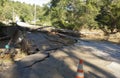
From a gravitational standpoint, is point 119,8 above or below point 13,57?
above

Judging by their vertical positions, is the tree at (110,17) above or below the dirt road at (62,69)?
above

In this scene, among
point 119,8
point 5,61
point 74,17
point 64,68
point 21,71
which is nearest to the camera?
point 21,71

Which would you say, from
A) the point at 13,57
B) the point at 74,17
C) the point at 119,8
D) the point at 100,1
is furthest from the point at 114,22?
the point at 13,57

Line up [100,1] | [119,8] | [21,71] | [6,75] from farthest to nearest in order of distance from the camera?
[100,1]
[119,8]
[21,71]
[6,75]

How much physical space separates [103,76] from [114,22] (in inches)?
767

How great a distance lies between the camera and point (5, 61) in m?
10.0

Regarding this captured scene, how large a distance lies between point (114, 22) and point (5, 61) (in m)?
18.4

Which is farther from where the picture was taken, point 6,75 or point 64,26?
point 64,26

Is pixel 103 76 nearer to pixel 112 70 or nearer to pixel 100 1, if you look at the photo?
pixel 112 70

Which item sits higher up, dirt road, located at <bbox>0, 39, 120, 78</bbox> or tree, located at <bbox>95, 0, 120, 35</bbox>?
tree, located at <bbox>95, 0, 120, 35</bbox>

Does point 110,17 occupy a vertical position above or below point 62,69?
above

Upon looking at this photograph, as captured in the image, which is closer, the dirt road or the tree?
the dirt road

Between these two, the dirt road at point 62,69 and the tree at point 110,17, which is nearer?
the dirt road at point 62,69

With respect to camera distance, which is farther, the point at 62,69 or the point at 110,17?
the point at 110,17
